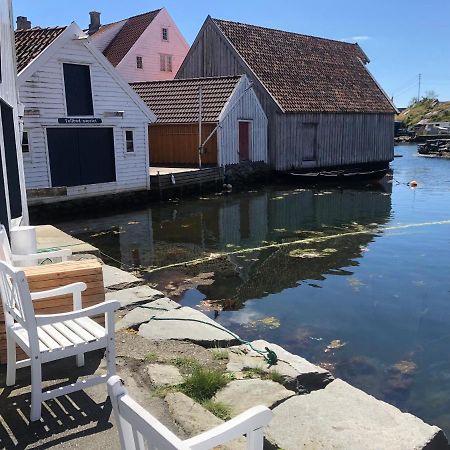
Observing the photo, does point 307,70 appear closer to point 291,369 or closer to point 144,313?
point 144,313

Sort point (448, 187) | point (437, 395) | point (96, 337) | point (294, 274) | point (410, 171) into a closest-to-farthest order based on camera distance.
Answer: point (96, 337) → point (437, 395) → point (294, 274) → point (448, 187) → point (410, 171)

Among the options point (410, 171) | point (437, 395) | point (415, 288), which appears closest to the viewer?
point (437, 395)

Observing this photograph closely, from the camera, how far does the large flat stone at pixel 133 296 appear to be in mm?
6008

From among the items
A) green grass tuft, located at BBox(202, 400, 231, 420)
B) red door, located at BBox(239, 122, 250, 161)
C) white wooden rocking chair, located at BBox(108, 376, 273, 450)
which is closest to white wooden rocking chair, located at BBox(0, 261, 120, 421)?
green grass tuft, located at BBox(202, 400, 231, 420)

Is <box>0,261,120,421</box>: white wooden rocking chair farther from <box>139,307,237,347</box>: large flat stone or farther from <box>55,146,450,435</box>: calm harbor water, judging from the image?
<box>55,146,450,435</box>: calm harbor water

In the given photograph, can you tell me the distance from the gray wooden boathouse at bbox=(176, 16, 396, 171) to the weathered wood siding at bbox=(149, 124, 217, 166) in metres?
4.48

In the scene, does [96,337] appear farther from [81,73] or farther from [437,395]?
[81,73]

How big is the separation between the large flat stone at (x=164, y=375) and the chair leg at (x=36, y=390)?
942mm

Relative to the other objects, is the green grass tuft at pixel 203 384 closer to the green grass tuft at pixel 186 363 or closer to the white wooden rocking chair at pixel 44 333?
the green grass tuft at pixel 186 363

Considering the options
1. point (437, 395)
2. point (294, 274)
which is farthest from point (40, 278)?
point (294, 274)

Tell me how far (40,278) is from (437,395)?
4.56 metres

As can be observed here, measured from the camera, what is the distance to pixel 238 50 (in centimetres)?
2803

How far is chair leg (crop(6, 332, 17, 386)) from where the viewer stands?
3.77 meters

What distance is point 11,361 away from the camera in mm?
3781
